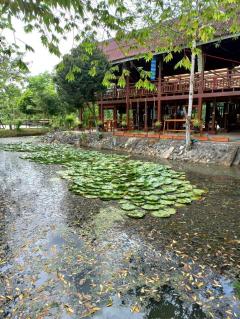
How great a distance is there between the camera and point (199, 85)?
11.4 meters

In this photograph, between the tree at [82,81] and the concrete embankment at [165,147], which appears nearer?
the concrete embankment at [165,147]

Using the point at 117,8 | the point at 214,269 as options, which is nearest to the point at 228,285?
the point at 214,269

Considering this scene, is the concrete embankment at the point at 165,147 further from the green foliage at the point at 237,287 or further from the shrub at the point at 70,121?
the green foliage at the point at 237,287

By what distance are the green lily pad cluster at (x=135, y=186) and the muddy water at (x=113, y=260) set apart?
0.29 meters

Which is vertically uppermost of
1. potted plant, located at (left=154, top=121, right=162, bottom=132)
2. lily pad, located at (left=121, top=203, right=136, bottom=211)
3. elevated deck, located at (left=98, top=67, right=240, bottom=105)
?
elevated deck, located at (left=98, top=67, right=240, bottom=105)

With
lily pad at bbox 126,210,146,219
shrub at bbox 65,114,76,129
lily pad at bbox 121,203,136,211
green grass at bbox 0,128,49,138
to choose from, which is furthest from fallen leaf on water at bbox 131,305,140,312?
green grass at bbox 0,128,49,138

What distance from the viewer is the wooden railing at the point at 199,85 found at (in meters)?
10.8

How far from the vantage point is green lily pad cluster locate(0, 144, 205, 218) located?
4.81 meters

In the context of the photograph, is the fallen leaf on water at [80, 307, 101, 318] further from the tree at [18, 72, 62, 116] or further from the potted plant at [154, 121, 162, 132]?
the tree at [18, 72, 62, 116]

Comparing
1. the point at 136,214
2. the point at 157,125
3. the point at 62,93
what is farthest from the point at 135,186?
the point at 62,93

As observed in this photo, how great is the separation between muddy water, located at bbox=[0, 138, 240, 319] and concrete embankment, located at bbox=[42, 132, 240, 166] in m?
4.18

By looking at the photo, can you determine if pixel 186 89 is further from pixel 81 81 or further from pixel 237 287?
pixel 237 287

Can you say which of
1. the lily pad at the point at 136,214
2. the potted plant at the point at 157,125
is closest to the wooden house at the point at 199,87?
the potted plant at the point at 157,125

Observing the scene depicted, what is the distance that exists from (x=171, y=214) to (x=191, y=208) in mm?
561
